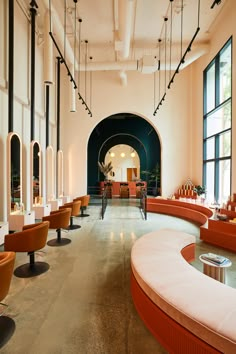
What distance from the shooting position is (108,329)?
2223 millimetres

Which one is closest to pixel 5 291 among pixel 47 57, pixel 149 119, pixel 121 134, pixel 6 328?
pixel 6 328

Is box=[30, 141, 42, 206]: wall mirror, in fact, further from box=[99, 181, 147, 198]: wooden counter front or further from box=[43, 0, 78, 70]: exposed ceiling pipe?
box=[99, 181, 147, 198]: wooden counter front

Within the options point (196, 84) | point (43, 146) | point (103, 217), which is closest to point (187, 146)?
point (196, 84)

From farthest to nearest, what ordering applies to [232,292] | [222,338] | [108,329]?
1. [108,329]
2. [232,292]
3. [222,338]

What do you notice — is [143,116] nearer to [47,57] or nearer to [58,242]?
[47,57]

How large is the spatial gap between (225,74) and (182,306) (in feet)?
24.7

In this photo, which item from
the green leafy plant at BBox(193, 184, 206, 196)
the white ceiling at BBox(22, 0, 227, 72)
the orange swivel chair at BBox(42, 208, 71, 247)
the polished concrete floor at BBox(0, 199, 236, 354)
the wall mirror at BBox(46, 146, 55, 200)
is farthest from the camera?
the green leafy plant at BBox(193, 184, 206, 196)

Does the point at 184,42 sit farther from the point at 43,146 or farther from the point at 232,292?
the point at 232,292

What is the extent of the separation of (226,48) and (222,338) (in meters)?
8.00

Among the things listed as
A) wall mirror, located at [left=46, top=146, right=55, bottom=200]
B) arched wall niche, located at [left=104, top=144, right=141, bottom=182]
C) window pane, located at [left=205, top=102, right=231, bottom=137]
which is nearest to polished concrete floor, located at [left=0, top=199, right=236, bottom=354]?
wall mirror, located at [left=46, top=146, right=55, bottom=200]

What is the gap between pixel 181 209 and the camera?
7926mm

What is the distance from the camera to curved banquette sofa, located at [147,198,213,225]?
6.84m

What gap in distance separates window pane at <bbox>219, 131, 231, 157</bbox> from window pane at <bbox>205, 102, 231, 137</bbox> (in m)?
0.25

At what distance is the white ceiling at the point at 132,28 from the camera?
6.41 metres
